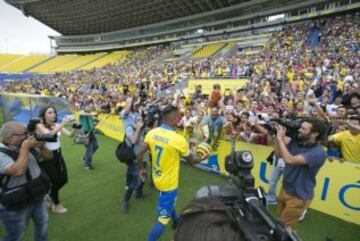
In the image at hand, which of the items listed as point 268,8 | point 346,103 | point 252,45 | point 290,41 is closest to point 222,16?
point 268,8

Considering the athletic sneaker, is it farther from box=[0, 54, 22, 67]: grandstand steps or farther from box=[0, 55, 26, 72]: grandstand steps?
box=[0, 54, 22, 67]: grandstand steps

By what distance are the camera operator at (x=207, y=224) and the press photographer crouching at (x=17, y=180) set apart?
220 centimetres

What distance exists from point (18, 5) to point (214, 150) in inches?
2651

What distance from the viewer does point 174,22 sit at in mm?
48219

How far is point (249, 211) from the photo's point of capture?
1.12 metres

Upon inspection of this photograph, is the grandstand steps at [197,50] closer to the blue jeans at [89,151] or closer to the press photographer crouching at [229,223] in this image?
the blue jeans at [89,151]

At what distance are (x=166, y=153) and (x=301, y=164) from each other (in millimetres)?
1628

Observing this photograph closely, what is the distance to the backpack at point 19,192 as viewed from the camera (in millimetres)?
2582

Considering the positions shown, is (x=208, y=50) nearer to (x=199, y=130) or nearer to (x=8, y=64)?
(x=199, y=130)

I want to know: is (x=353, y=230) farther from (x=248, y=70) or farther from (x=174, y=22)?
(x=174, y=22)

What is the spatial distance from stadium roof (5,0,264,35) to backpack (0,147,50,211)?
134ft

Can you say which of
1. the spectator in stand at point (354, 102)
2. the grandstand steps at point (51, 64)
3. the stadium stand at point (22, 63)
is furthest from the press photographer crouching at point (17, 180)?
the stadium stand at point (22, 63)

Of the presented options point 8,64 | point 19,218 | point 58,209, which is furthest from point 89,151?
point 8,64

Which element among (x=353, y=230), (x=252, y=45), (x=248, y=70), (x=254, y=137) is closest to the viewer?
(x=353, y=230)
